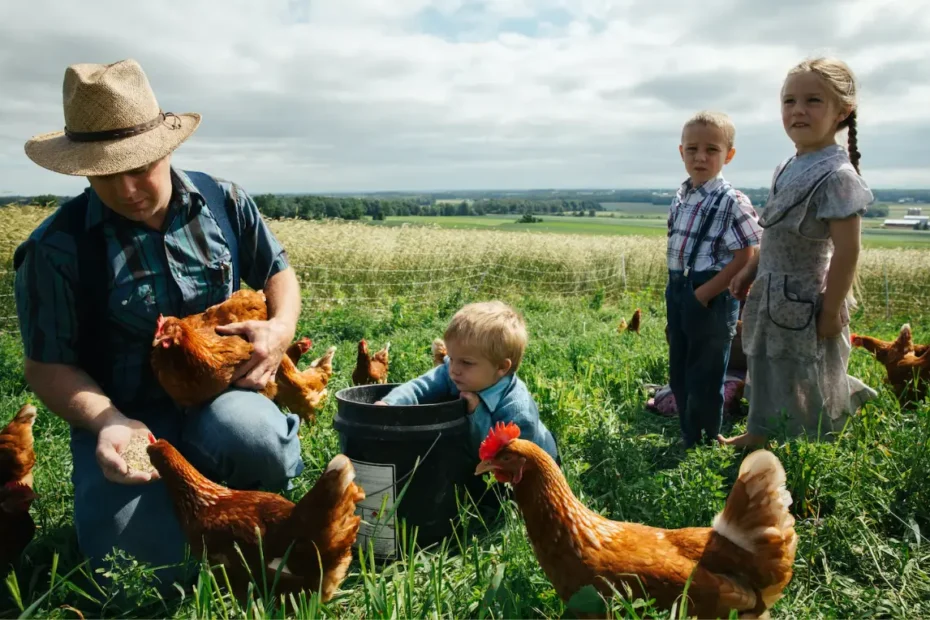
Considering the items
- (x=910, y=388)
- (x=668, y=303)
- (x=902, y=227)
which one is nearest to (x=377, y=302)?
(x=668, y=303)

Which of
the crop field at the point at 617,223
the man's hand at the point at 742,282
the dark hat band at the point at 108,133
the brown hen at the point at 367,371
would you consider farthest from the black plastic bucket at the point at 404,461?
the crop field at the point at 617,223

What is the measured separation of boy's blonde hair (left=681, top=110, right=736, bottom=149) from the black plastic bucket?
224 cm

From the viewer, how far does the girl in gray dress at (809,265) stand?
10.2 feet

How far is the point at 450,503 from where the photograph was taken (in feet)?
8.66

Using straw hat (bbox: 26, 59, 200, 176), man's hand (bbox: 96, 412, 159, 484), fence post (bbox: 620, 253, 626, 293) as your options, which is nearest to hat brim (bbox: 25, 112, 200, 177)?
straw hat (bbox: 26, 59, 200, 176)

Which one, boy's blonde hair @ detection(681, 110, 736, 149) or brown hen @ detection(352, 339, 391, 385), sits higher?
boy's blonde hair @ detection(681, 110, 736, 149)

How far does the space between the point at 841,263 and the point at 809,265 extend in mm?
199

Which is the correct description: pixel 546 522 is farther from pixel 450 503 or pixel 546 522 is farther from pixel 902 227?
pixel 902 227

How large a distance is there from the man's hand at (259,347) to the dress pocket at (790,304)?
231 cm

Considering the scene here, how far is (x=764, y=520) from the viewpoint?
197cm

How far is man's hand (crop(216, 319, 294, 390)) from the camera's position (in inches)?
114

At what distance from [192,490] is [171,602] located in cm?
40

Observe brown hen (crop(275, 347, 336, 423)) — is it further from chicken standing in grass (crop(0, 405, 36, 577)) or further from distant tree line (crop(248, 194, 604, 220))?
distant tree line (crop(248, 194, 604, 220))

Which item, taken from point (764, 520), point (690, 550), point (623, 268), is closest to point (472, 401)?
point (690, 550)
